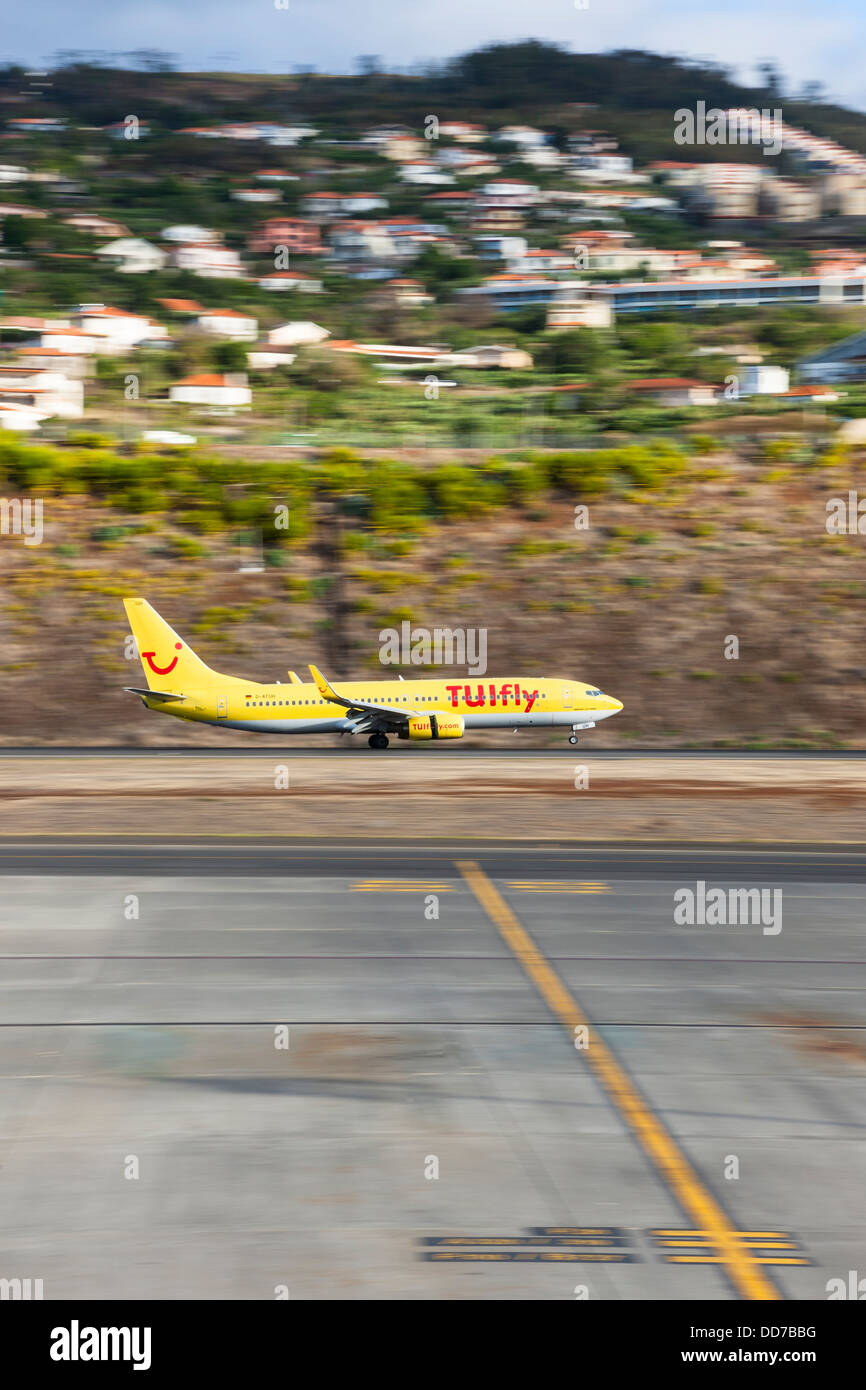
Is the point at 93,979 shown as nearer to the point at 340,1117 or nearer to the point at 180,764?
the point at 340,1117

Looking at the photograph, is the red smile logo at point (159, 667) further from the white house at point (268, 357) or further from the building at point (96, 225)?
the building at point (96, 225)

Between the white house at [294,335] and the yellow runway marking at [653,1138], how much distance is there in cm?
12859

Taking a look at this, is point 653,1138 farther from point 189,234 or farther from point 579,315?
point 189,234

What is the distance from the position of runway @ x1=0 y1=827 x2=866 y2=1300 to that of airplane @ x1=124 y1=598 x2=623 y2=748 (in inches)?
1035

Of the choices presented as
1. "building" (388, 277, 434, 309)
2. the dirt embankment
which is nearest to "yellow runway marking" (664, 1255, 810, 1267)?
the dirt embankment

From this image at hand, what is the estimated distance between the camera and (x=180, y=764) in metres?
48.4

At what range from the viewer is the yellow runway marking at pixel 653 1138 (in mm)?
10500

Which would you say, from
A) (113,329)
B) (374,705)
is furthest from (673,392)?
(374,705)

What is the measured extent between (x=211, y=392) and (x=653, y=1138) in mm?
108554

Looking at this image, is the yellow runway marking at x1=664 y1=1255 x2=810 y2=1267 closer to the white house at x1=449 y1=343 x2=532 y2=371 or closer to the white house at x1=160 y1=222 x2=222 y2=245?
the white house at x1=449 y1=343 x2=532 y2=371

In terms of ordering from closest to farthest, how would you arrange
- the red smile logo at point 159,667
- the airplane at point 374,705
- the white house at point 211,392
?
the airplane at point 374,705 → the red smile logo at point 159,667 → the white house at point 211,392

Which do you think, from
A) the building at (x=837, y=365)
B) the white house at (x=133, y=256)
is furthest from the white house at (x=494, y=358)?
the white house at (x=133, y=256)

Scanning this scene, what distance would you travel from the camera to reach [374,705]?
51.4 metres
